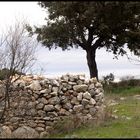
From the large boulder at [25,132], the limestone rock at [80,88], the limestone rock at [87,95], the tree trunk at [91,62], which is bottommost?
the large boulder at [25,132]

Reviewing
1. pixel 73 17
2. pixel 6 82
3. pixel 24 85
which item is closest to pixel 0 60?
pixel 6 82

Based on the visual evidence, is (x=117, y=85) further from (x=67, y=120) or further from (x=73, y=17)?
(x=67, y=120)

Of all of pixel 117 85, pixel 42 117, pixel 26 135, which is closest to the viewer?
pixel 26 135

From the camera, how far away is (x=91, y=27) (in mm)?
31703

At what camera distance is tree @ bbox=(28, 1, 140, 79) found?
29173 mm

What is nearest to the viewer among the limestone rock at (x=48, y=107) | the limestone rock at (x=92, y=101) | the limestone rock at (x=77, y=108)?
the limestone rock at (x=48, y=107)

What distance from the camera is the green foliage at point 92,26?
29066mm

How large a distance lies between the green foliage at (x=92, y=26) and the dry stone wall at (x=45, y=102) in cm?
1267

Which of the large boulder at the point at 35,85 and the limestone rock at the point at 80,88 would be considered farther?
the limestone rock at the point at 80,88

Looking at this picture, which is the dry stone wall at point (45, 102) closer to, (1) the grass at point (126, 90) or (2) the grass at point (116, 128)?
(2) the grass at point (116, 128)

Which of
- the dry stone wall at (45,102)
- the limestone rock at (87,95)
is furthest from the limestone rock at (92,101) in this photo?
the limestone rock at (87,95)

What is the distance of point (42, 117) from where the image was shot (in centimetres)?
1559

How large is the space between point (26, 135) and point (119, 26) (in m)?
17.6

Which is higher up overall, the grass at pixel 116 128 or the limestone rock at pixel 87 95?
the limestone rock at pixel 87 95
